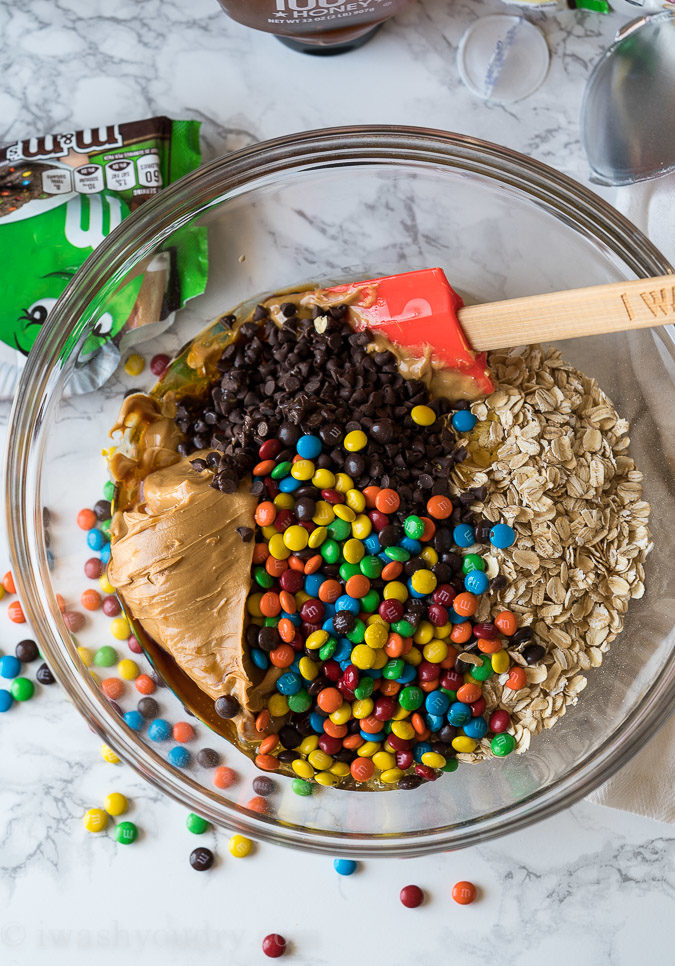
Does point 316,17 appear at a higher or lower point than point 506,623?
higher

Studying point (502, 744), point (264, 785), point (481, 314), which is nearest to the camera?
point (481, 314)

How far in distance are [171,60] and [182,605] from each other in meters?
1.34


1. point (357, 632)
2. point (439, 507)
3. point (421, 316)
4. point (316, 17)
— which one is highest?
point (316, 17)

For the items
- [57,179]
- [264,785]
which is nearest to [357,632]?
[264,785]

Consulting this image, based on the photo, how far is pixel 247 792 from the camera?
1856 mm

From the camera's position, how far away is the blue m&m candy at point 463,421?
1.66 metres

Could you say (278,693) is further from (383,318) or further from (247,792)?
(383,318)

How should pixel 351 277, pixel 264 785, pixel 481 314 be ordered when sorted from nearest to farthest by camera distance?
pixel 481 314 → pixel 264 785 → pixel 351 277

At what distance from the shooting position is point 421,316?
165 centimetres

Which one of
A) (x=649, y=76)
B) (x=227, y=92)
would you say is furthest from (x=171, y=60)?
(x=649, y=76)

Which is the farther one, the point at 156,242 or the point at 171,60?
the point at 171,60

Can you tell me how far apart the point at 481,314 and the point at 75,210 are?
1020 mm

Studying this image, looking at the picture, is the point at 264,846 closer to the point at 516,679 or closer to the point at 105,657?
the point at 105,657

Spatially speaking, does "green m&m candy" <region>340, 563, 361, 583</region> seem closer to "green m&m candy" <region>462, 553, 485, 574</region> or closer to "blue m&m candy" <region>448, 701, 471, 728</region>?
"green m&m candy" <region>462, 553, 485, 574</region>
